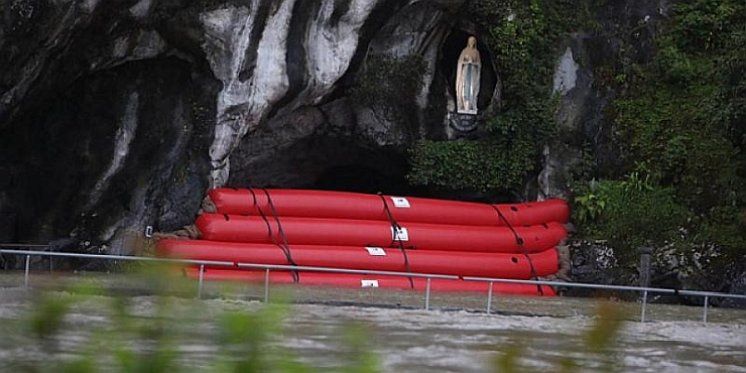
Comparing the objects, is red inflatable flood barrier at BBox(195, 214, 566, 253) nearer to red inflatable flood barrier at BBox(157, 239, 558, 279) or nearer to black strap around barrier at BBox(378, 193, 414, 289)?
black strap around barrier at BBox(378, 193, 414, 289)

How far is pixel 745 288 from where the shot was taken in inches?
760

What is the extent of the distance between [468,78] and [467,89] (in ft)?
0.70

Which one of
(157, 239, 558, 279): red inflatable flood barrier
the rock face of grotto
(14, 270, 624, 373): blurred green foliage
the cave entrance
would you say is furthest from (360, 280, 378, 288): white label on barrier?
(14, 270, 624, 373): blurred green foliage

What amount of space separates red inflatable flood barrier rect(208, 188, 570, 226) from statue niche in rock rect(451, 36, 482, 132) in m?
2.06

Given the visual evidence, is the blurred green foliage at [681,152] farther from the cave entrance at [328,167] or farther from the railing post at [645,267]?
the cave entrance at [328,167]

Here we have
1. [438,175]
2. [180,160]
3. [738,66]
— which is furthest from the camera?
[438,175]

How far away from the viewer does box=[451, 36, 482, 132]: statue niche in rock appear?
23.0 m

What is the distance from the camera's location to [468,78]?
75.7ft

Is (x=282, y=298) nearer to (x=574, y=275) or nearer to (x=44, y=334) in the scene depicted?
(x=44, y=334)

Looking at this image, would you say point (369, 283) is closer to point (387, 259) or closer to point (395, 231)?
point (387, 259)

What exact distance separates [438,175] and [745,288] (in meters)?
5.91

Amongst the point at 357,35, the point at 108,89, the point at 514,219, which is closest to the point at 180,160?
the point at 108,89

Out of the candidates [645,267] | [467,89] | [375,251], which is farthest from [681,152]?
[375,251]

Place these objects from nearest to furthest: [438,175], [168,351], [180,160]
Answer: [168,351] → [180,160] → [438,175]
